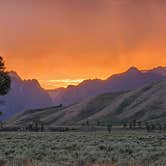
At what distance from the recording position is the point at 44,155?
2859 cm

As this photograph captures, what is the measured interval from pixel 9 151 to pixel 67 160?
7870 mm

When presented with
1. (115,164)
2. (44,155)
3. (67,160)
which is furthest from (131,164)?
(44,155)

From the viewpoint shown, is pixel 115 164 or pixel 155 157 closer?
pixel 115 164

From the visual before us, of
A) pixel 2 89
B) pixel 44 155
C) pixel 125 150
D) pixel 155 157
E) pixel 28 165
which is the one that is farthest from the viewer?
pixel 2 89

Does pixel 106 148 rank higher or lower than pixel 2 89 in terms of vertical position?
lower

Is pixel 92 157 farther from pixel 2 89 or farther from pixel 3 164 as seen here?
pixel 2 89

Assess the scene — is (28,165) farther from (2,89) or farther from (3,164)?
(2,89)

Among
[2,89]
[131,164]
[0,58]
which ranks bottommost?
[131,164]

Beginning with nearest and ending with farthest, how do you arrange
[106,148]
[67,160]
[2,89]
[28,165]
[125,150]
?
[28,165]
[67,160]
[125,150]
[106,148]
[2,89]

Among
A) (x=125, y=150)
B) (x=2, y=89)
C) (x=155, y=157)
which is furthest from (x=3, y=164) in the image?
(x=2, y=89)

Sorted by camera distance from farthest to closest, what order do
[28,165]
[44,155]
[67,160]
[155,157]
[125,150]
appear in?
[125,150]
[44,155]
[155,157]
[67,160]
[28,165]

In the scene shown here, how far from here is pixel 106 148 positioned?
34.2 m

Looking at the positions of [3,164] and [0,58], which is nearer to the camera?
[3,164]

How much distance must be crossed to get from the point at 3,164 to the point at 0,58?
55832 mm
